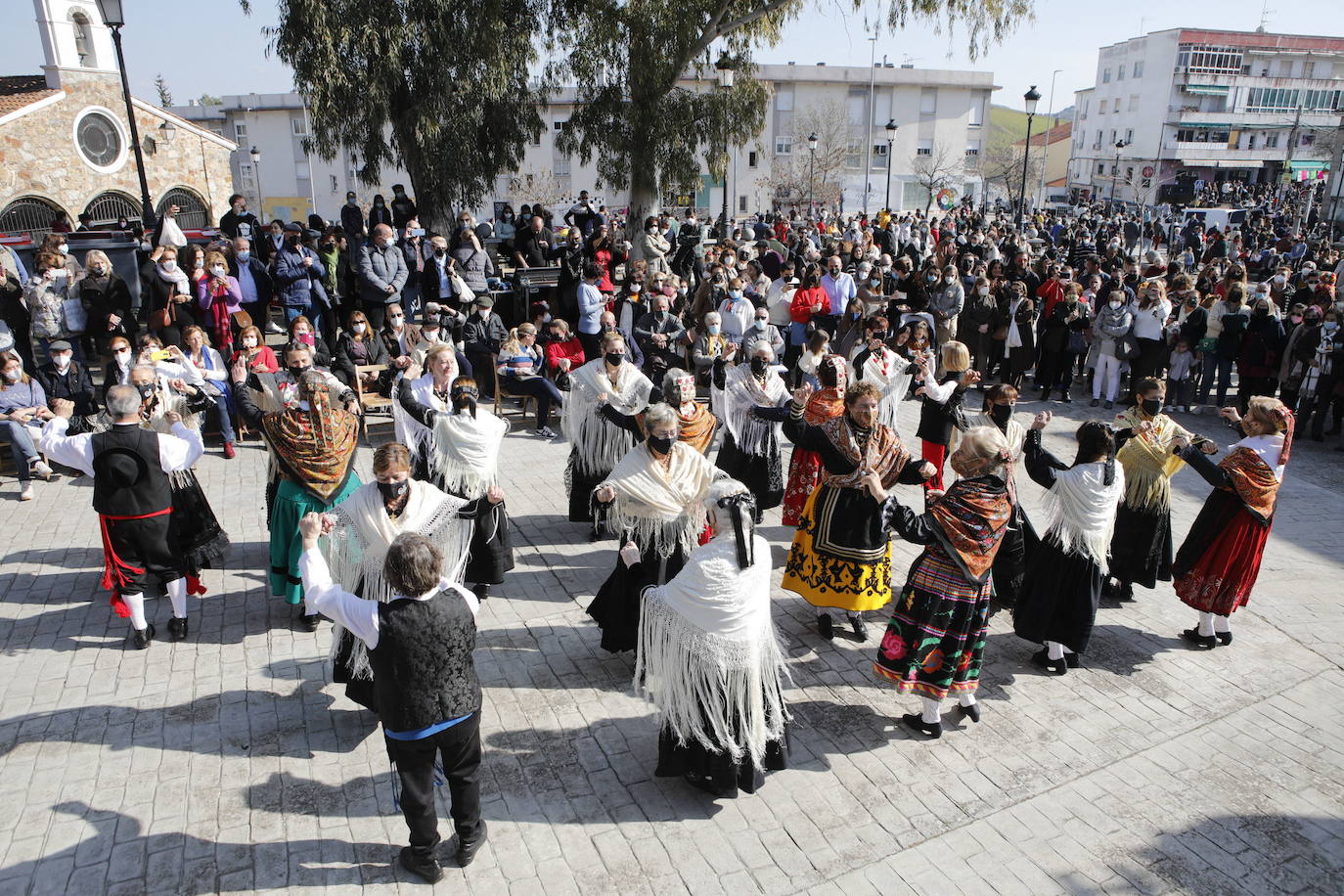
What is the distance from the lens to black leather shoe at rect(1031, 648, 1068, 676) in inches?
221

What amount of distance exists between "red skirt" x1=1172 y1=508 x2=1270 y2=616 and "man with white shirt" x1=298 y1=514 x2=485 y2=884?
15.6 feet

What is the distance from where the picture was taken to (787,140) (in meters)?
50.9

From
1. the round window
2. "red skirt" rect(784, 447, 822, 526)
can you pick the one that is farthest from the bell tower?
"red skirt" rect(784, 447, 822, 526)

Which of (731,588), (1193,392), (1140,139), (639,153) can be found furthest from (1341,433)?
(1140,139)

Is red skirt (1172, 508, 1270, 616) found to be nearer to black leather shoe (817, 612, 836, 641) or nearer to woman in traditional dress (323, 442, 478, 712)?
black leather shoe (817, 612, 836, 641)

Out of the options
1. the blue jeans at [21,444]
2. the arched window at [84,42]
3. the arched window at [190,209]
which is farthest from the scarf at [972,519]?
the arched window at [84,42]

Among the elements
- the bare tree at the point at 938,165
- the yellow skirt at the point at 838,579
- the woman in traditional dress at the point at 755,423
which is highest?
the bare tree at the point at 938,165

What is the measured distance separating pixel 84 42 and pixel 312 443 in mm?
34331

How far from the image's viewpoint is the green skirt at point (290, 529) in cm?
573

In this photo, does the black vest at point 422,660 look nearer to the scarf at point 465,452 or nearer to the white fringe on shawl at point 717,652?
the white fringe on shawl at point 717,652

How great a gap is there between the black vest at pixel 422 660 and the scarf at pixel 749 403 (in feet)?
12.7

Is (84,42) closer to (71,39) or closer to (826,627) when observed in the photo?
(71,39)

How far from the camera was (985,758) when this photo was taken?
188 inches

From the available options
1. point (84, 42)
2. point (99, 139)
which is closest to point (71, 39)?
point (84, 42)
